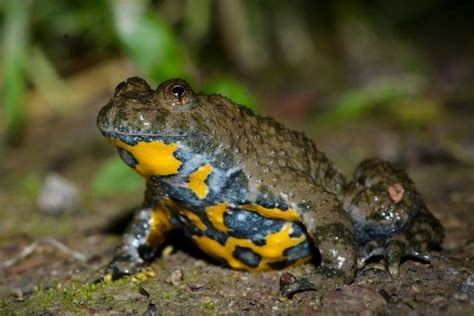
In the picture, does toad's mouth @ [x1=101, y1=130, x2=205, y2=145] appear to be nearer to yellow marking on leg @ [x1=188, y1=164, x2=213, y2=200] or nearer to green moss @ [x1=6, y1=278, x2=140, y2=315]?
yellow marking on leg @ [x1=188, y1=164, x2=213, y2=200]

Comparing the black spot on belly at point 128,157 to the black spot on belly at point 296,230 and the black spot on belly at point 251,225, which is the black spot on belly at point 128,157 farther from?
the black spot on belly at point 296,230

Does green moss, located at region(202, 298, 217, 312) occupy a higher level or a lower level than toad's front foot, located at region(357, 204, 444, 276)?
lower

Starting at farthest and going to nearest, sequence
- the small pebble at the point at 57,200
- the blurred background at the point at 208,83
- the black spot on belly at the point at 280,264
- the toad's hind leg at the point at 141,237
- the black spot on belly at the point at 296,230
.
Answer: the blurred background at the point at 208,83 → the small pebble at the point at 57,200 → the toad's hind leg at the point at 141,237 → the black spot on belly at the point at 280,264 → the black spot on belly at the point at 296,230

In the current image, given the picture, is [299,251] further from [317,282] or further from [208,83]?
[208,83]

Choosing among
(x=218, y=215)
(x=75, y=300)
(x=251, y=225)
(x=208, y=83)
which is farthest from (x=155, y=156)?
(x=208, y=83)

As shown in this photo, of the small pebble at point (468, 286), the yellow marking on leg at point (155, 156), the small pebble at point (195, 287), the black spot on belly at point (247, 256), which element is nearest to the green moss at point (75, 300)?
the small pebble at point (195, 287)

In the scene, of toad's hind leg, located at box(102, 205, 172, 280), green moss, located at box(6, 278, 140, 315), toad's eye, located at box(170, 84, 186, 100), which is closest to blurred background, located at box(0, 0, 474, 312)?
toad's hind leg, located at box(102, 205, 172, 280)
